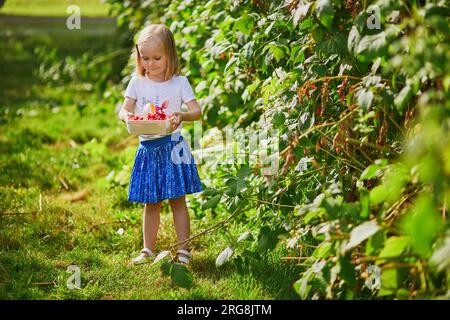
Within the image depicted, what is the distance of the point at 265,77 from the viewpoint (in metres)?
3.46

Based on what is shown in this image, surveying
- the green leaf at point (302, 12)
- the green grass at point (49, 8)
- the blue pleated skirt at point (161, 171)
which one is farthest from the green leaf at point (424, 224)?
the green grass at point (49, 8)

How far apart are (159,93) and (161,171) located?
1.20 ft

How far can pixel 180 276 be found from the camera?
9.32 feet

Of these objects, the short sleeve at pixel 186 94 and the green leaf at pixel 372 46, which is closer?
the green leaf at pixel 372 46

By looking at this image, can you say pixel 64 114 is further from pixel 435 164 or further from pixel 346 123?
pixel 435 164

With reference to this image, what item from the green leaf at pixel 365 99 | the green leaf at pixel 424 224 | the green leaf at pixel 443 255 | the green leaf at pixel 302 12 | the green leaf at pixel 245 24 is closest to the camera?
the green leaf at pixel 424 224

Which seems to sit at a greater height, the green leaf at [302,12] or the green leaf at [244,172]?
the green leaf at [302,12]

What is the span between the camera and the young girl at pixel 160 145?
3.31 m

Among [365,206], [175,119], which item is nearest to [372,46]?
[365,206]

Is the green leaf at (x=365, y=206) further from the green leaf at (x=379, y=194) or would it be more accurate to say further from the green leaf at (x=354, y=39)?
the green leaf at (x=354, y=39)

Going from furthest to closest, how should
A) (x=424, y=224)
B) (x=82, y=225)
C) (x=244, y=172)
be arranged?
(x=82, y=225) → (x=244, y=172) → (x=424, y=224)

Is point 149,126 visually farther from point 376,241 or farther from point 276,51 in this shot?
point 376,241

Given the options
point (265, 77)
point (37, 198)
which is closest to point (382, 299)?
point (265, 77)

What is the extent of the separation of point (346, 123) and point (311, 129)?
0.43ft
